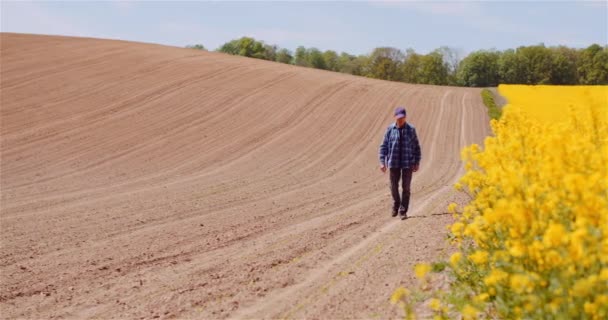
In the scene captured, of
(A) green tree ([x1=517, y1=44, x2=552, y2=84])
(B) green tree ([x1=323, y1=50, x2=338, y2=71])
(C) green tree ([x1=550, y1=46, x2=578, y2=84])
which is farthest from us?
(B) green tree ([x1=323, y1=50, x2=338, y2=71])

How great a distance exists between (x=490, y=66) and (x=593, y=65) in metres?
13.3

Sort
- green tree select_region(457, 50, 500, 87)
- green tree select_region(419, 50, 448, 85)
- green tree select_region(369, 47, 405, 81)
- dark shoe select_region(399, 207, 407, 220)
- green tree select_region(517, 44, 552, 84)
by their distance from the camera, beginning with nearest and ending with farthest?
dark shoe select_region(399, 207, 407, 220), green tree select_region(517, 44, 552, 84), green tree select_region(457, 50, 500, 87), green tree select_region(419, 50, 448, 85), green tree select_region(369, 47, 405, 81)

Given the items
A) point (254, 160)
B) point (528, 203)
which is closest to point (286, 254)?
point (528, 203)

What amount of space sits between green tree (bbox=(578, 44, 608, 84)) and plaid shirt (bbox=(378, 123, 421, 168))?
Result: 7597 centimetres

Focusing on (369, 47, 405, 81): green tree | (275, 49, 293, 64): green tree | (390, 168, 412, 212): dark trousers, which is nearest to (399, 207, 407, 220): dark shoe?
(390, 168, 412, 212): dark trousers

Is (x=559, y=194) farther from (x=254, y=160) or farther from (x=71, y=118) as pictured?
(x=71, y=118)

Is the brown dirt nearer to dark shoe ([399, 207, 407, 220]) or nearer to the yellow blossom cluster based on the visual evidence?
dark shoe ([399, 207, 407, 220])

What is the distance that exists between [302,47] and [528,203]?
142010 mm

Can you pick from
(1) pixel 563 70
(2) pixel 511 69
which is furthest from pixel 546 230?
(2) pixel 511 69

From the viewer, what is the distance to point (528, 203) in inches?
169

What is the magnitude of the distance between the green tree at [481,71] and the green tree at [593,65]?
1097 cm

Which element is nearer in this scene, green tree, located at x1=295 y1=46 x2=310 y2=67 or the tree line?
the tree line

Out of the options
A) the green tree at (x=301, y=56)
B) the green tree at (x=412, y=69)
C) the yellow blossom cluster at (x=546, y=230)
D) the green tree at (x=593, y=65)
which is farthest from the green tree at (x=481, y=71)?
the yellow blossom cluster at (x=546, y=230)

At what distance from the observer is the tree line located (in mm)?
82688
